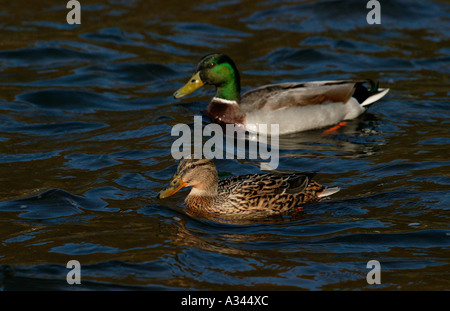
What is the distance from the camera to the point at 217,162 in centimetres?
1027

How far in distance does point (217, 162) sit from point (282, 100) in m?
2.14

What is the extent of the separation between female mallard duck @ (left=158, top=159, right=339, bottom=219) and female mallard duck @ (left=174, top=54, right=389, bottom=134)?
3483 mm

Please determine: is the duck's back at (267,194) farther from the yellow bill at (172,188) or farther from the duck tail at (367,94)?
Result: the duck tail at (367,94)

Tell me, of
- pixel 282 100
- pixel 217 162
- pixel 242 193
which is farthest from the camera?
pixel 282 100

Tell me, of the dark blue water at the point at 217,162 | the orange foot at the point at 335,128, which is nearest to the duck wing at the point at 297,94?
the orange foot at the point at 335,128

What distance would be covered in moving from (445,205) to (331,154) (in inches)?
96.5

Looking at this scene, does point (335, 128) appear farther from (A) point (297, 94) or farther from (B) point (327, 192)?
(B) point (327, 192)

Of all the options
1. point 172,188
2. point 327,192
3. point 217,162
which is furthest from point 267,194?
point 217,162

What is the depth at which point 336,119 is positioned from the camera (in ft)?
40.2

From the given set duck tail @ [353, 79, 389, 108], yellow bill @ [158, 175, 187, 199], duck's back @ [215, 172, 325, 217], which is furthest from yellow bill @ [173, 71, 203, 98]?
yellow bill @ [158, 175, 187, 199]

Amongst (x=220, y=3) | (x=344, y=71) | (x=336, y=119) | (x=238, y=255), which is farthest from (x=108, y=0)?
(x=238, y=255)

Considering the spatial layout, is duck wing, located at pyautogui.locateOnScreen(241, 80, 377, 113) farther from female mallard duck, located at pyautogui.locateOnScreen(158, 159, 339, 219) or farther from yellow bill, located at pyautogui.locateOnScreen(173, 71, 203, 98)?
female mallard duck, located at pyautogui.locateOnScreen(158, 159, 339, 219)

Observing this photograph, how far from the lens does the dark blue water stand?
6.95 metres
